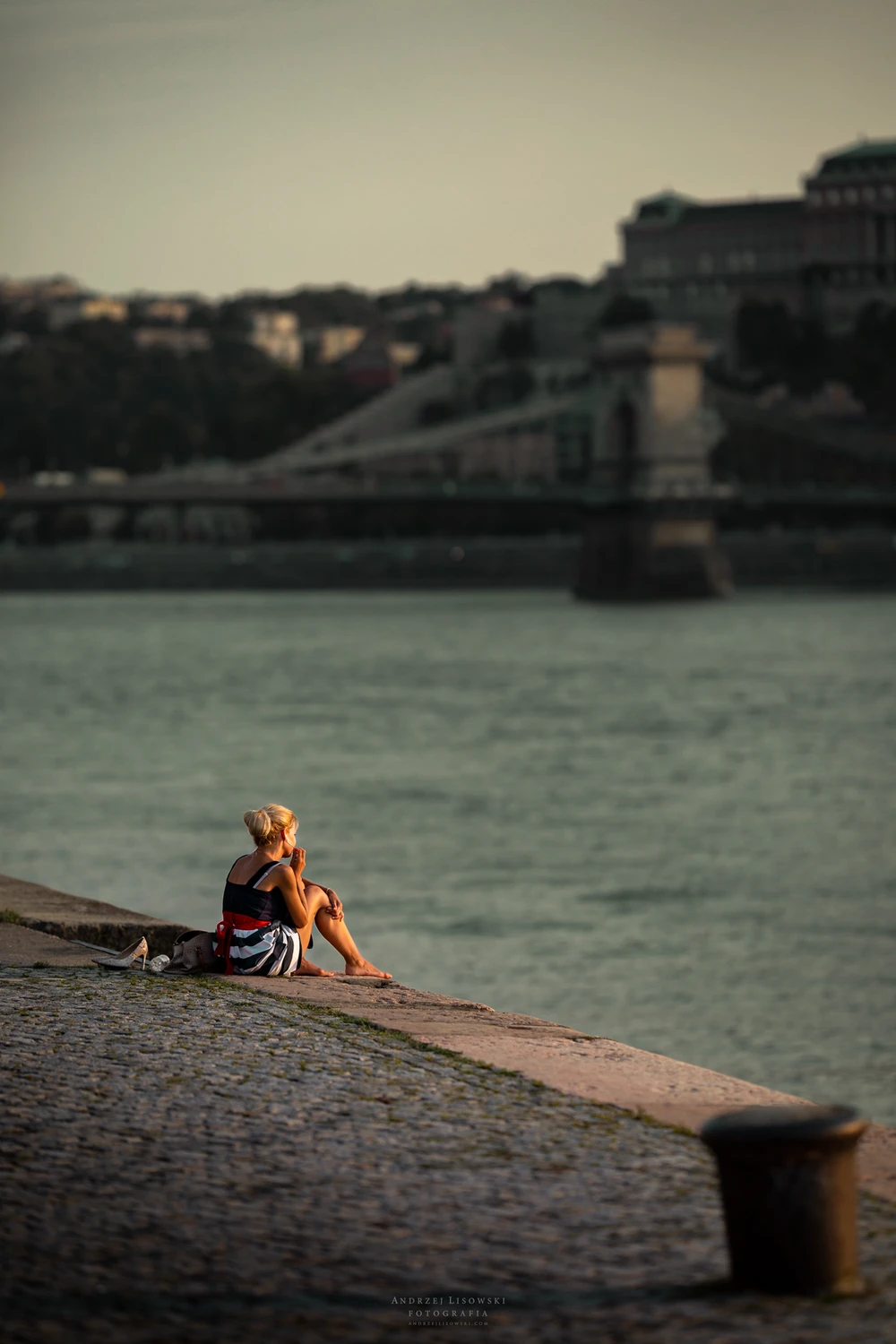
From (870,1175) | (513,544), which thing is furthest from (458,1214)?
(513,544)

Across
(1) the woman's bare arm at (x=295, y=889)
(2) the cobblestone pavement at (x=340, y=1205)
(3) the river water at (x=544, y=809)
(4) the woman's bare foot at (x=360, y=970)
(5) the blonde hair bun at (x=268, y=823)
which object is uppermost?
(5) the blonde hair bun at (x=268, y=823)

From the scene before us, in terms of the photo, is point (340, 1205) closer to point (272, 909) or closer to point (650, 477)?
point (272, 909)

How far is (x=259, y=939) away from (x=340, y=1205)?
234cm

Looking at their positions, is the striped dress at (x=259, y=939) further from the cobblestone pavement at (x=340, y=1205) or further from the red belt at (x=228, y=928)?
the cobblestone pavement at (x=340, y=1205)

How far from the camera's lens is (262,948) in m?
6.54

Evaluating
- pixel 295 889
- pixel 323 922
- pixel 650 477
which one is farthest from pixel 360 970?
pixel 650 477

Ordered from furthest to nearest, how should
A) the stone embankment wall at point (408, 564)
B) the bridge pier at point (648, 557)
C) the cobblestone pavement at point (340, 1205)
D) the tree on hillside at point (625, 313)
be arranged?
the tree on hillside at point (625, 313)
the stone embankment wall at point (408, 564)
the bridge pier at point (648, 557)
the cobblestone pavement at point (340, 1205)

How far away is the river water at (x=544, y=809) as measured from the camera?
1230 centimetres

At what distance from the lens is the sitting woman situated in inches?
250

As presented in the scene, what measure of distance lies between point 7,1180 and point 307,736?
2637 centimetres

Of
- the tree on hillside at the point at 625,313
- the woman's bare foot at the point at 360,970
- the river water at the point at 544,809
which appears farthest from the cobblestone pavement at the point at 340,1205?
the tree on hillside at the point at 625,313

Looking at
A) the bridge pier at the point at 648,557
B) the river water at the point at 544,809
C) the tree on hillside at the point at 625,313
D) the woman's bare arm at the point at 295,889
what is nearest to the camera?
the woman's bare arm at the point at 295,889

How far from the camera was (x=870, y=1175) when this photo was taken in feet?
14.9

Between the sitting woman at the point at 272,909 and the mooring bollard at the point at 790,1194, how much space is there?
2.61m
